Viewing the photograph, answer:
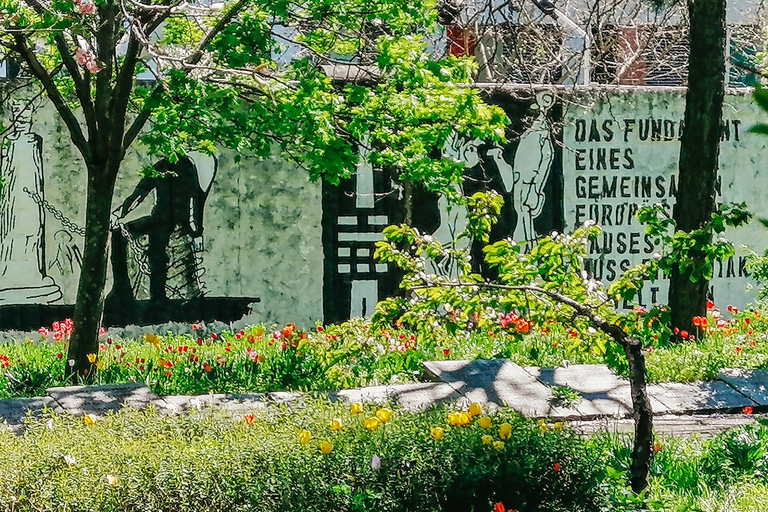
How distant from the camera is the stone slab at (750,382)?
6.62 m

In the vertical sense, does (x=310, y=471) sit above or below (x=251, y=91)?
below

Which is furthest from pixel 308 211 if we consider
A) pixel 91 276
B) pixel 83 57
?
pixel 83 57

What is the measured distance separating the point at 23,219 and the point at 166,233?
128 centimetres

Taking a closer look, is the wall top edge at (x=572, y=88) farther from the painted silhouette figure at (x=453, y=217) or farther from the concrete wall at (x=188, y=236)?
the concrete wall at (x=188, y=236)

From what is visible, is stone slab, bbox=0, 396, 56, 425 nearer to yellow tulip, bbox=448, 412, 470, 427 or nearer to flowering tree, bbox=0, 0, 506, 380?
flowering tree, bbox=0, 0, 506, 380

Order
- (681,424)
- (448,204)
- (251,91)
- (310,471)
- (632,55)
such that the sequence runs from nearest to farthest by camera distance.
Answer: (310,471), (681,424), (251,91), (448,204), (632,55)

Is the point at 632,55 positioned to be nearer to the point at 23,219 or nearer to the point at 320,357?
the point at 23,219

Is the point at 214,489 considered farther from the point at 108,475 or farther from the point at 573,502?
the point at 573,502

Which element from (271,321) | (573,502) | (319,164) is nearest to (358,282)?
(271,321)

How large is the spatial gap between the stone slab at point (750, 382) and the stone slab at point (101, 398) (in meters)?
4.03

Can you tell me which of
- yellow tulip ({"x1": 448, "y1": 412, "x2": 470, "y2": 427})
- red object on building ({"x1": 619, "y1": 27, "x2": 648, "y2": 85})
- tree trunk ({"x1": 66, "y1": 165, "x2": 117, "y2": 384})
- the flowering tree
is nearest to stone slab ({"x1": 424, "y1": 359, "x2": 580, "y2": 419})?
the flowering tree

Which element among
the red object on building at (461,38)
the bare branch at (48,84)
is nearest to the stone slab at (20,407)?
the bare branch at (48,84)

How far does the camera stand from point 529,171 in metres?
9.75

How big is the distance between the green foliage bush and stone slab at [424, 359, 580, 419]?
6.45 feet
